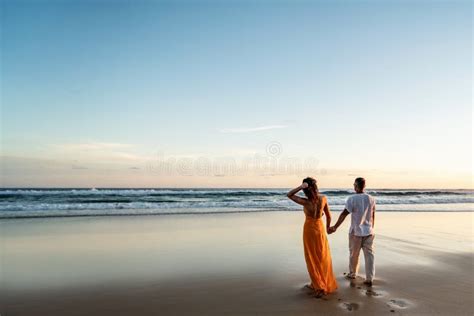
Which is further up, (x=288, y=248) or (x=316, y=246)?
(x=316, y=246)

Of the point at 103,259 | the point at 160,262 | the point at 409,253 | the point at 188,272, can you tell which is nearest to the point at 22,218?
the point at 103,259

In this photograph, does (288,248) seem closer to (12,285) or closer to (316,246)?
(316,246)

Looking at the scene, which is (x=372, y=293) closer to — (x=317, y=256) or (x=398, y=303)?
(x=398, y=303)

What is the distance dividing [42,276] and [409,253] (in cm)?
811

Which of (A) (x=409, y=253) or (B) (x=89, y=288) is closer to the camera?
(B) (x=89, y=288)

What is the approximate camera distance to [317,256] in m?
5.58

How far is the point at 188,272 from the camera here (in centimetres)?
680

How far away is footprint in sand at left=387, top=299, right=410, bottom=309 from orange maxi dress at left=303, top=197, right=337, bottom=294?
0.84 m

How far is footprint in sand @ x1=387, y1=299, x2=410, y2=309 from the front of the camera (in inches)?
198

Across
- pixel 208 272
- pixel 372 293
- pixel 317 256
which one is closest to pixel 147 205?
pixel 208 272

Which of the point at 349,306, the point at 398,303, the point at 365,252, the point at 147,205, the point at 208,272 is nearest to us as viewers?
the point at 349,306

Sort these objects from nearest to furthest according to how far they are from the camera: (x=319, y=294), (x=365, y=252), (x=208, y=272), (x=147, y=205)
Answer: (x=319, y=294)
(x=365, y=252)
(x=208, y=272)
(x=147, y=205)

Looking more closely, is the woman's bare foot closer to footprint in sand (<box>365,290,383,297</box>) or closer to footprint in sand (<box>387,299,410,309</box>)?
footprint in sand (<box>365,290,383,297</box>)

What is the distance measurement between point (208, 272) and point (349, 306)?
283cm
